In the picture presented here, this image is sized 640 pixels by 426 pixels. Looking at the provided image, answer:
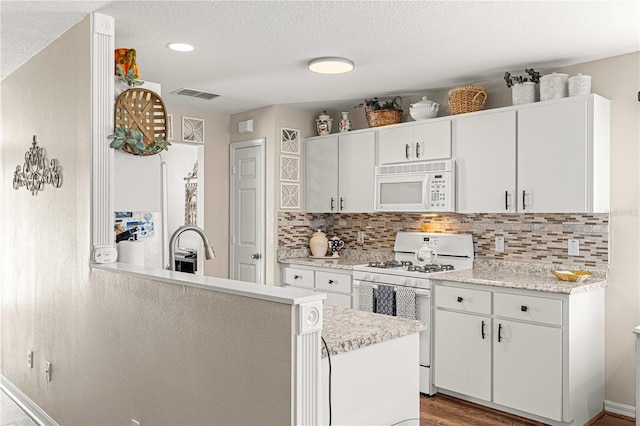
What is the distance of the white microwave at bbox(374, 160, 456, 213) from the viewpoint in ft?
13.4

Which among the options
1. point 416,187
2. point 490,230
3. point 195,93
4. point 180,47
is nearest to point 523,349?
point 490,230

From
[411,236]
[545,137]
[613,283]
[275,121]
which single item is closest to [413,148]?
[411,236]

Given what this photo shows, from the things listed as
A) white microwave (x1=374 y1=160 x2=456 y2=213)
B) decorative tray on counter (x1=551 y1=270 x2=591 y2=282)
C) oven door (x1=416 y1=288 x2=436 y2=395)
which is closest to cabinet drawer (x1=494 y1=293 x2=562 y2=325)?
decorative tray on counter (x1=551 y1=270 x2=591 y2=282)

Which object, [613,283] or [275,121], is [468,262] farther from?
[275,121]

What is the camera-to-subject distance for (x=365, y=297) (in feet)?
13.9

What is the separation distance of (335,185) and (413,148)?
972mm

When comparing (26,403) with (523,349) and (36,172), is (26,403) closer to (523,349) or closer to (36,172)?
(36,172)

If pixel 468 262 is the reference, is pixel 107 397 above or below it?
below

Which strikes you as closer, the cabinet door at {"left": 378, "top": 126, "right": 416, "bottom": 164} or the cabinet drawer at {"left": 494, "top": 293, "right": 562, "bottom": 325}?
the cabinet drawer at {"left": 494, "top": 293, "right": 562, "bottom": 325}

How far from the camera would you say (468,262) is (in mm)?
4242

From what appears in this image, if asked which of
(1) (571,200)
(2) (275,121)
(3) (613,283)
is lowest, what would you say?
(3) (613,283)

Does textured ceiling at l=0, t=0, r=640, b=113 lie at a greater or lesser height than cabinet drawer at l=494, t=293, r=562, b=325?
greater

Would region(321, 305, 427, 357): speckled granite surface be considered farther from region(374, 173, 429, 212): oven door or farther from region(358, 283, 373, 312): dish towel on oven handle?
region(374, 173, 429, 212): oven door

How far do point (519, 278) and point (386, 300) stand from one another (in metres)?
1.00
